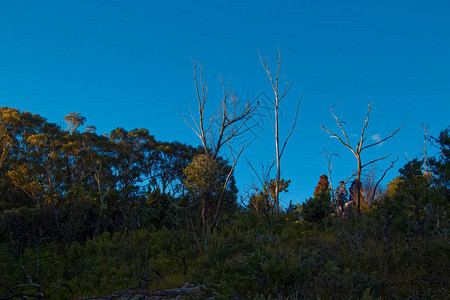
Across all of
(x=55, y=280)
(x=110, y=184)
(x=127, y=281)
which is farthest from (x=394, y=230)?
(x=110, y=184)

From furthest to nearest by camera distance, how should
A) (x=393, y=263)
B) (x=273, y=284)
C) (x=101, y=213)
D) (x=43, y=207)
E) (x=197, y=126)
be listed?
1. (x=197, y=126)
2. (x=101, y=213)
3. (x=43, y=207)
4. (x=393, y=263)
5. (x=273, y=284)

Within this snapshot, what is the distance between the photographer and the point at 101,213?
48.2 feet

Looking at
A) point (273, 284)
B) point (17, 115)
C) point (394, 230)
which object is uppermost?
point (17, 115)

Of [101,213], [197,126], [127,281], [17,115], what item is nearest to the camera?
[127,281]

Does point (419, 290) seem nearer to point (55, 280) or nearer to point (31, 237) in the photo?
point (55, 280)

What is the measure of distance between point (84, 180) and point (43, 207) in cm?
1029

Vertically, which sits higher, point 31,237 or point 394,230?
point 394,230

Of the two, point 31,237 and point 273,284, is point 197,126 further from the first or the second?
point 273,284

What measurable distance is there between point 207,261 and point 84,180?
20.0 metres

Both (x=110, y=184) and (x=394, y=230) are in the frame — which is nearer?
(x=394, y=230)

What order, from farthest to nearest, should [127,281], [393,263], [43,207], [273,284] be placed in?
[43,207]
[127,281]
[393,263]
[273,284]

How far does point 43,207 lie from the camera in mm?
13500

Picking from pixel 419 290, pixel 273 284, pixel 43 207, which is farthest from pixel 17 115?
pixel 419 290

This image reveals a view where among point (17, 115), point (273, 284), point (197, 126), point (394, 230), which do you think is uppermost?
point (17, 115)
